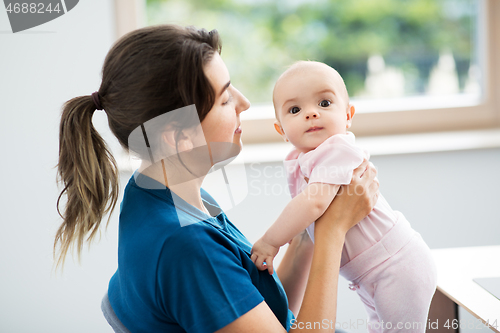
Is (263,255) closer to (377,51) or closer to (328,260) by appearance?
(328,260)

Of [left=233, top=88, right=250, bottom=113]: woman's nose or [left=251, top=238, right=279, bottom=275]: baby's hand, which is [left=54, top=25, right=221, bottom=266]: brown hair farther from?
[left=251, top=238, right=279, bottom=275]: baby's hand

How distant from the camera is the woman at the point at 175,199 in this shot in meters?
0.71

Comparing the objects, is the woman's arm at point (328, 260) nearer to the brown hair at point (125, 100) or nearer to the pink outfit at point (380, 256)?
the pink outfit at point (380, 256)

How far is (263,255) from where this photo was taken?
0.88 m

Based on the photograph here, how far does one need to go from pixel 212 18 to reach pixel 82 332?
1.55 m

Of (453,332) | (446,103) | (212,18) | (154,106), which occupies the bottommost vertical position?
(453,332)

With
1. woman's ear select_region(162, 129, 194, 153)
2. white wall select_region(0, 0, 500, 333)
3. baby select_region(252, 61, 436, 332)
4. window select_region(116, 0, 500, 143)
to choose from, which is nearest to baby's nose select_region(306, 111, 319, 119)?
baby select_region(252, 61, 436, 332)

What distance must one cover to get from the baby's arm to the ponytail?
1.10 ft

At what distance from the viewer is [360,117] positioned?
2.08m

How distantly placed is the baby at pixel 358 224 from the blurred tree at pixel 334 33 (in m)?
1.11

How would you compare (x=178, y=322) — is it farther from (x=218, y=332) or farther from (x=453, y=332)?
(x=453, y=332)

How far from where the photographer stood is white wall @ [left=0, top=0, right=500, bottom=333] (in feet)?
5.69

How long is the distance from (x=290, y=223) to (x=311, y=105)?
29 cm

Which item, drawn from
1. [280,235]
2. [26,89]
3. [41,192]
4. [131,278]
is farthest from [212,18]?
[131,278]
